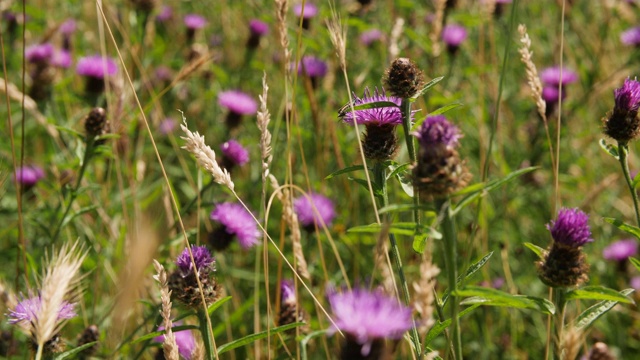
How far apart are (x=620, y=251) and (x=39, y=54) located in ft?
11.0

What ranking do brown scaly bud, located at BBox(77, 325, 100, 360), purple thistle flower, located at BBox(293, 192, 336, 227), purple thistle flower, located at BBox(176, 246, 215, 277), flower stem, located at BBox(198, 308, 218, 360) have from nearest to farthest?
flower stem, located at BBox(198, 308, 218, 360) → purple thistle flower, located at BBox(176, 246, 215, 277) → brown scaly bud, located at BBox(77, 325, 100, 360) → purple thistle flower, located at BBox(293, 192, 336, 227)

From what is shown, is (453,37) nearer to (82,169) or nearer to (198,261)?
(82,169)

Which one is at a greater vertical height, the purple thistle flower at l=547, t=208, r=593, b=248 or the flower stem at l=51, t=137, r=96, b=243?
the flower stem at l=51, t=137, r=96, b=243

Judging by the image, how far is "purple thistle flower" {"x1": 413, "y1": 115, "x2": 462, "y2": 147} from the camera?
129cm

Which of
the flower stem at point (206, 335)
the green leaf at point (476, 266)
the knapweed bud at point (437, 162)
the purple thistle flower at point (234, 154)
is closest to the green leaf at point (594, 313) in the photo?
the green leaf at point (476, 266)

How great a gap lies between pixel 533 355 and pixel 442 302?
5.75 feet

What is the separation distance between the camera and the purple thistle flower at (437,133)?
1.29 m

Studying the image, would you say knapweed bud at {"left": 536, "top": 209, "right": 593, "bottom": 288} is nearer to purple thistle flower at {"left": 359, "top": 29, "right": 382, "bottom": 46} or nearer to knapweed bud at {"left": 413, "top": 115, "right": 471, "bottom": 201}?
knapweed bud at {"left": 413, "top": 115, "right": 471, "bottom": 201}

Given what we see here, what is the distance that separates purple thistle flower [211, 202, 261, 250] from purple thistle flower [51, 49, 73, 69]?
1867mm

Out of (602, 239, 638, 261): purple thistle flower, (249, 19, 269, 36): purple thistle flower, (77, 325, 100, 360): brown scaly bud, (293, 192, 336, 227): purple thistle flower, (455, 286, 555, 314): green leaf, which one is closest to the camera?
(455, 286, 555, 314): green leaf

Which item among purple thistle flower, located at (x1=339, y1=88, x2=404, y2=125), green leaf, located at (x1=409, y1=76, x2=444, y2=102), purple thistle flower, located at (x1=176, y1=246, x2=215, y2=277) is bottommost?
purple thistle flower, located at (x1=176, y1=246, x2=215, y2=277)

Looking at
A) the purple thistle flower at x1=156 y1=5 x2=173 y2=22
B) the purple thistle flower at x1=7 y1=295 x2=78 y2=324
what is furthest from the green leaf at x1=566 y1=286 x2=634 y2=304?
the purple thistle flower at x1=156 y1=5 x2=173 y2=22

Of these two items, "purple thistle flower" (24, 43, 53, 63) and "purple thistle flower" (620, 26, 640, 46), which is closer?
"purple thistle flower" (24, 43, 53, 63)

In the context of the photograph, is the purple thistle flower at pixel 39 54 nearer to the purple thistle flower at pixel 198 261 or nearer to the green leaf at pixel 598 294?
the purple thistle flower at pixel 198 261
